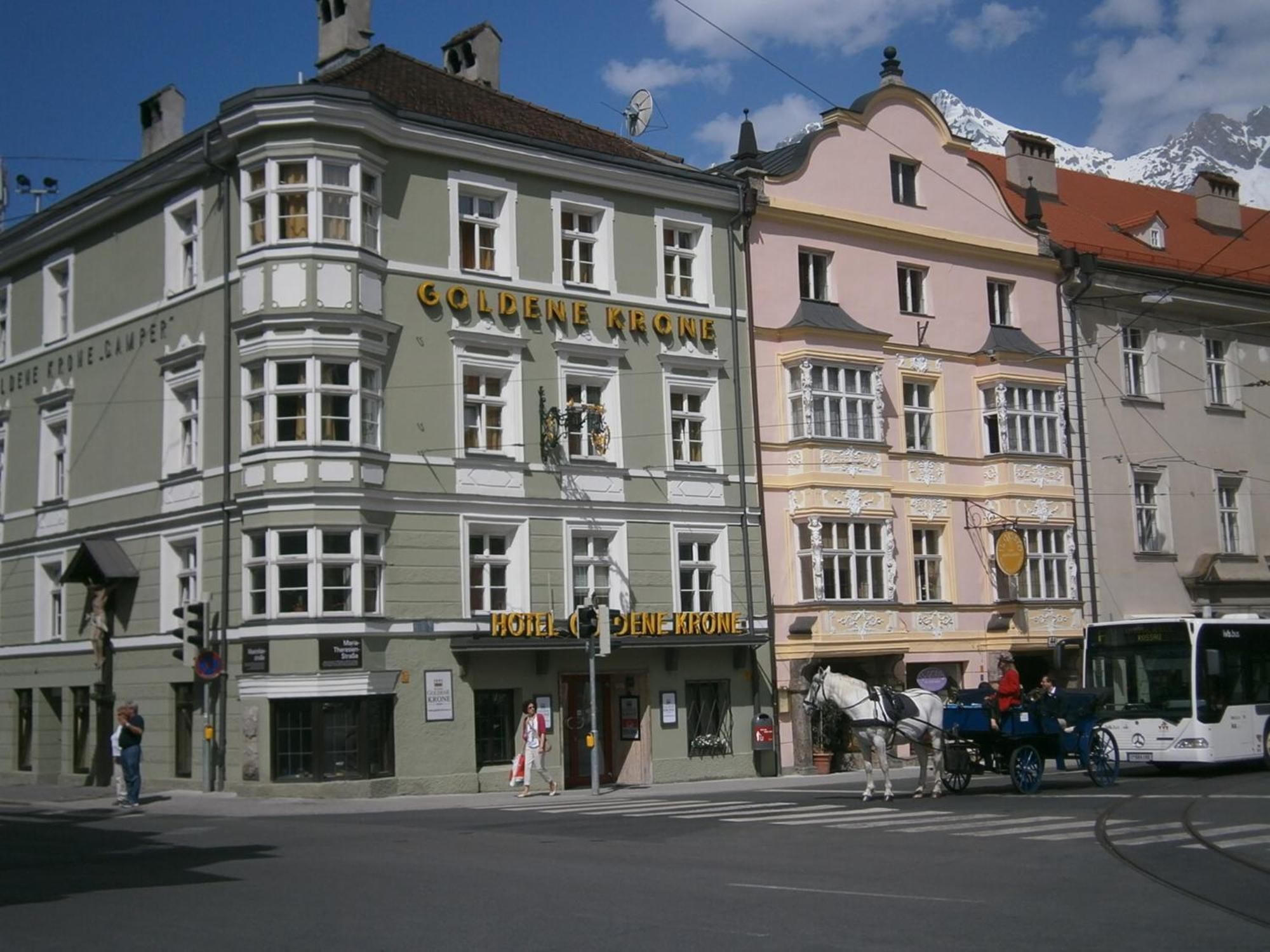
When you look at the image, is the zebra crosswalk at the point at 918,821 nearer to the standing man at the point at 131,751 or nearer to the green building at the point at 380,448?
the green building at the point at 380,448

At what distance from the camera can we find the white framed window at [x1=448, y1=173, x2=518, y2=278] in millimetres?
31609

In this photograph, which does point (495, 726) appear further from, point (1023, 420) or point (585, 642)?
point (1023, 420)

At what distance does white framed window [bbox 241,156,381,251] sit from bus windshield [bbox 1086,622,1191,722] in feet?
52.5

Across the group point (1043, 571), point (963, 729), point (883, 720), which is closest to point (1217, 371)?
point (1043, 571)

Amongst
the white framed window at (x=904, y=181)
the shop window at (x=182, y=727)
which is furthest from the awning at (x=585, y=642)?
the white framed window at (x=904, y=181)

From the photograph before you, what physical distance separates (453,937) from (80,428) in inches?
→ 1079

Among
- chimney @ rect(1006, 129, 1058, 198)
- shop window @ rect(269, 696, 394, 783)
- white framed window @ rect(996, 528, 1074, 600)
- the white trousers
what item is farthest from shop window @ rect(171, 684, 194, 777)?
chimney @ rect(1006, 129, 1058, 198)

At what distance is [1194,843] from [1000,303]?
2622 centimetres

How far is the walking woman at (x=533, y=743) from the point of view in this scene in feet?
93.9

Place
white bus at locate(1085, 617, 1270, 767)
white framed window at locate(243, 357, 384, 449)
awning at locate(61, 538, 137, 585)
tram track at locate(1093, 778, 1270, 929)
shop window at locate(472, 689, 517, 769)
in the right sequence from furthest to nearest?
awning at locate(61, 538, 137, 585)
shop window at locate(472, 689, 517, 769)
white framed window at locate(243, 357, 384, 449)
white bus at locate(1085, 617, 1270, 767)
tram track at locate(1093, 778, 1270, 929)

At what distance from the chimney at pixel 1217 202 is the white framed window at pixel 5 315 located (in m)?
36.7

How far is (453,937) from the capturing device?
10492 millimetres

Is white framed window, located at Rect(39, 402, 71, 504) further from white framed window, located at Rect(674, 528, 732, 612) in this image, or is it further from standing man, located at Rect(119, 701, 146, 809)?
white framed window, located at Rect(674, 528, 732, 612)

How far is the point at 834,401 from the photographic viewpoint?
118ft
